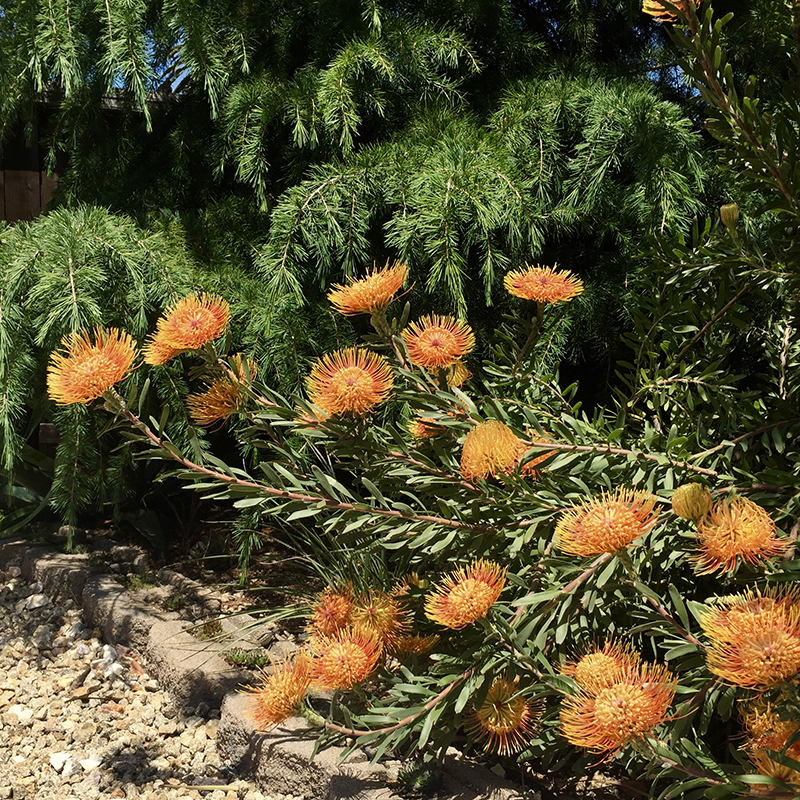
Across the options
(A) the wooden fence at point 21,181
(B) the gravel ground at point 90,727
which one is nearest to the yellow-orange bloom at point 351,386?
(B) the gravel ground at point 90,727

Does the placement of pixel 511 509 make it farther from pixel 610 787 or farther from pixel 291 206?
pixel 291 206

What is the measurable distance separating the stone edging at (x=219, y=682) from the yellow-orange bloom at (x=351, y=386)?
661mm

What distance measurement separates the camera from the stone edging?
58.4 inches

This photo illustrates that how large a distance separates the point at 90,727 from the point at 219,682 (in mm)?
312

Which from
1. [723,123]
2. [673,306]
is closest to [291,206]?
[673,306]

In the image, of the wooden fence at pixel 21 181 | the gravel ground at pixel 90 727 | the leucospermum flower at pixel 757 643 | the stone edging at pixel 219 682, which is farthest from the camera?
the wooden fence at pixel 21 181

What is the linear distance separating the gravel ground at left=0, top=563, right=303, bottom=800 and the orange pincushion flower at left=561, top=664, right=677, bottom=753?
918 mm

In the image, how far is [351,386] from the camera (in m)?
1.21

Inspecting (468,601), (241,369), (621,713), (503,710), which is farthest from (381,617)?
(621,713)

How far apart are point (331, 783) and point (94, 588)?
120cm

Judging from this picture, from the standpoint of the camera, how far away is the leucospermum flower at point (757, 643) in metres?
0.77

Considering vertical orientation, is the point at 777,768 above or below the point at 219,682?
above

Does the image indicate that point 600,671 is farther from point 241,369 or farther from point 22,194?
point 22,194

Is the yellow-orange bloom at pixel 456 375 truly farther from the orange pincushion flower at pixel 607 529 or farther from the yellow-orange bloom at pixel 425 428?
the orange pincushion flower at pixel 607 529
